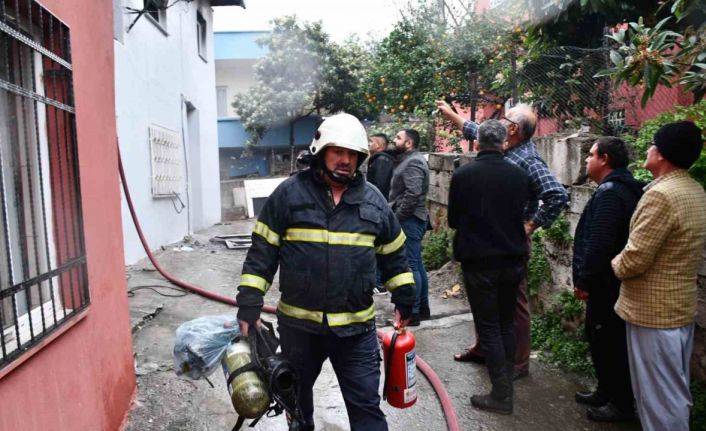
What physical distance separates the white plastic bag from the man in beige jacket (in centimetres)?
217

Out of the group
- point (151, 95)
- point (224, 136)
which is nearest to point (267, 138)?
point (224, 136)

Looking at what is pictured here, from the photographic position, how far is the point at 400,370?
2.78 meters

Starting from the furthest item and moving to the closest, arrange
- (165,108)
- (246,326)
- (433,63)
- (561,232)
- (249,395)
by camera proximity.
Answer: (433,63) < (165,108) < (561,232) < (246,326) < (249,395)

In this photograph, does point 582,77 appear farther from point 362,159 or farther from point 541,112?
point 362,159

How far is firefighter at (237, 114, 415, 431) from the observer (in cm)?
259

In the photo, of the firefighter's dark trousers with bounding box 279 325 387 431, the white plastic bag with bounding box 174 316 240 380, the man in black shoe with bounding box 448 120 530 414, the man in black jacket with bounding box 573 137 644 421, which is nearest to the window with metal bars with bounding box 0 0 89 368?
the white plastic bag with bounding box 174 316 240 380

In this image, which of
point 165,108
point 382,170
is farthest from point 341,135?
point 165,108

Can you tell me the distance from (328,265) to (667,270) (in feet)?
5.87

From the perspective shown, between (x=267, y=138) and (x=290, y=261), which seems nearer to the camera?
(x=290, y=261)

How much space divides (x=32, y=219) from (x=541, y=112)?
530 centimetres

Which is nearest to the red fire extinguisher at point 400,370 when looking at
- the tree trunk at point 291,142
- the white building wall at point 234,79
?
the tree trunk at point 291,142

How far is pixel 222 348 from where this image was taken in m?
2.79

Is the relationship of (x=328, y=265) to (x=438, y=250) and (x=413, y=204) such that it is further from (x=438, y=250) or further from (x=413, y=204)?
(x=438, y=250)

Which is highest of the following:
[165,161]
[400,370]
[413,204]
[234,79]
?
[234,79]
